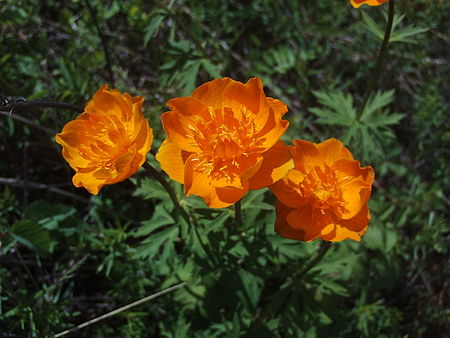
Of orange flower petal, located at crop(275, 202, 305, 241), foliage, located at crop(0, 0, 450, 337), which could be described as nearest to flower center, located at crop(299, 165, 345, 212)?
orange flower petal, located at crop(275, 202, 305, 241)

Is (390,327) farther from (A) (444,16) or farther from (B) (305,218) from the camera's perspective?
(A) (444,16)

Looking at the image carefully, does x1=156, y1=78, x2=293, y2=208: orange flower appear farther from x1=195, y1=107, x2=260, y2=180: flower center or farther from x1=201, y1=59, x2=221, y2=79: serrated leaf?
x1=201, y1=59, x2=221, y2=79: serrated leaf

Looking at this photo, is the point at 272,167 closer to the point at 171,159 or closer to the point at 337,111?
the point at 171,159

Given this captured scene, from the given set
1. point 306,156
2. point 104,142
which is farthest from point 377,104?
point 104,142

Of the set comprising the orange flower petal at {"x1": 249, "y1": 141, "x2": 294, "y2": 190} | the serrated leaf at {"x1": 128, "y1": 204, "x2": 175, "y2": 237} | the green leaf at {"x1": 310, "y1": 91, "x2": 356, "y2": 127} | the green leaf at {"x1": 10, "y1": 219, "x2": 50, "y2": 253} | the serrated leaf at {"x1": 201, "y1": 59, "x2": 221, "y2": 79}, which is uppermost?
the orange flower petal at {"x1": 249, "y1": 141, "x2": 294, "y2": 190}

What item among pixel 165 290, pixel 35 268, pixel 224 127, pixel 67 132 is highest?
pixel 224 127

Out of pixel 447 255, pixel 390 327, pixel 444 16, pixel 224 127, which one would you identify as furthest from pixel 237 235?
pixel 444 16

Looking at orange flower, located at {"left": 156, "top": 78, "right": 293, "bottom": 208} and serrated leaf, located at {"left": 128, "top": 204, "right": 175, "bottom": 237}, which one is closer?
orange flower, located at {"left": 156, "top": 78, "right": 293, "bottom": 208}

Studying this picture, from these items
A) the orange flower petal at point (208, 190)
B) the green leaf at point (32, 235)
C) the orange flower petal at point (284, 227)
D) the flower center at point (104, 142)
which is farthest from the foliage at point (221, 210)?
the flower center at point (104, 142)
